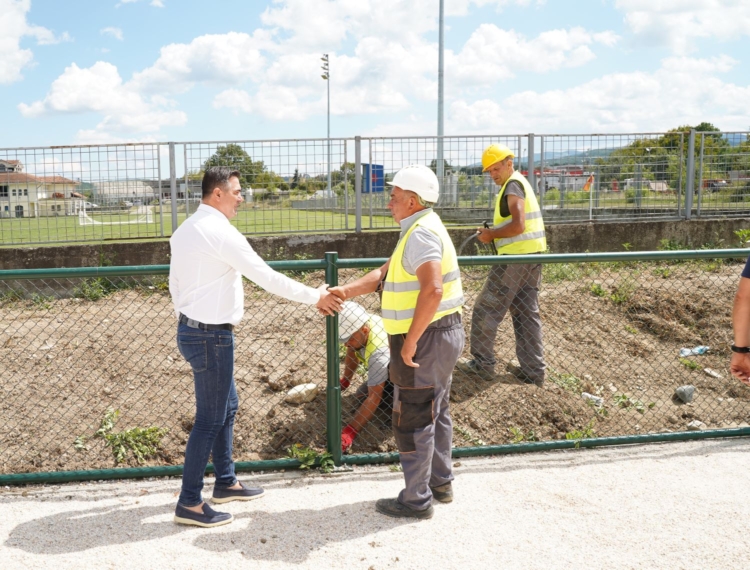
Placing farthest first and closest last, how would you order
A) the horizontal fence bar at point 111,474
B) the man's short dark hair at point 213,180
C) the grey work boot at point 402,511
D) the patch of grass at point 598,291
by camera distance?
1. the patch of grass at point 598,291
2. the horizontal fence bar at point 111,474
3. the grey work boot at point 402,511
4. the man's short dark hair at point 213,180

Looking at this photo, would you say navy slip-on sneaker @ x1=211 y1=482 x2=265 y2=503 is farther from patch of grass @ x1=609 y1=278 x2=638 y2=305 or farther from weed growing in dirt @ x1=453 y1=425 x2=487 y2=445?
patch of grass @ x1=609 y1=278 x2=638 y2=305

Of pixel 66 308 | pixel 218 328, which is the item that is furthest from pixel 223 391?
pixel 66 308

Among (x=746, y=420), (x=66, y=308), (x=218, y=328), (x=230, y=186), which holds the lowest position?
(x=746, y=420)

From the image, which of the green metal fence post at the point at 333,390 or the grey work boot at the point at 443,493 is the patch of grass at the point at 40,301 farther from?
the grey work boot at the point at 443,493

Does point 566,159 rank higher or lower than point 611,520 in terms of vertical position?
higher

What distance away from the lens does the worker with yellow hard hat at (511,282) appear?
20.9 ft

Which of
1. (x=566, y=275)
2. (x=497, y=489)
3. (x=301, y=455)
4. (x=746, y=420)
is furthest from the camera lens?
(x=566, y=275)

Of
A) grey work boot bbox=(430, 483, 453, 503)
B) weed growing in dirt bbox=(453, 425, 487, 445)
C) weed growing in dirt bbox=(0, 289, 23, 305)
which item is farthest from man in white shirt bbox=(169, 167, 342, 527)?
weed growing in dirt bbox=(0, 289, 23, 305)

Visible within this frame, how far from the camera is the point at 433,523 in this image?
4262 mm

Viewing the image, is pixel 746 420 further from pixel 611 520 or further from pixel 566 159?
pixel 566 159

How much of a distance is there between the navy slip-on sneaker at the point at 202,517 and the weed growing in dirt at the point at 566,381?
368cm

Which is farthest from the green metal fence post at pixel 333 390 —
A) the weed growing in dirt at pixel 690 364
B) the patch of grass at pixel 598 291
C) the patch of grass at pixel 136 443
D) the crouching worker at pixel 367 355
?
the patch of grass at pixel 598 291

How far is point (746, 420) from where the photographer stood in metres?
6.77

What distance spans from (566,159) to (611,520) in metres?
9.14
